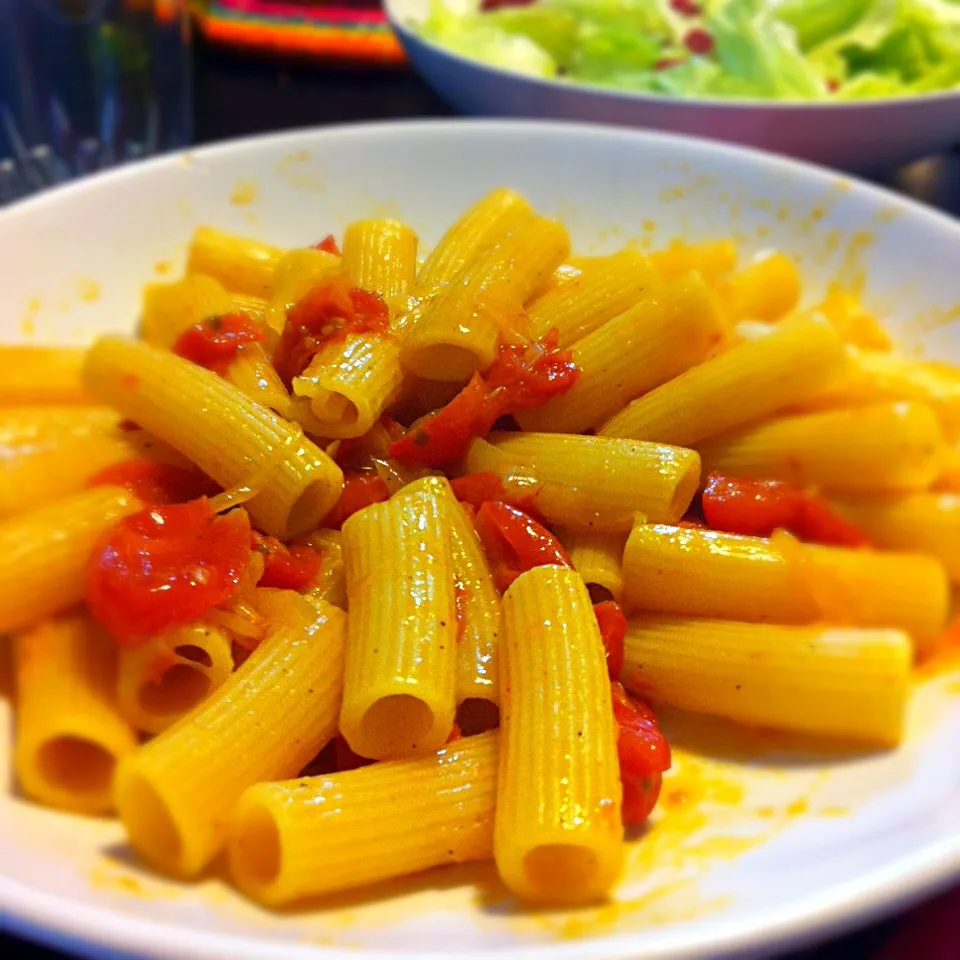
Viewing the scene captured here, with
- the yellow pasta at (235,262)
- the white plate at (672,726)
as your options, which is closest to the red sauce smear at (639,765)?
the white plate at (672,726)

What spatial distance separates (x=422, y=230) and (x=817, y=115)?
1035mm

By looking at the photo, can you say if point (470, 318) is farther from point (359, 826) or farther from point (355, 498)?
point (359, 826)

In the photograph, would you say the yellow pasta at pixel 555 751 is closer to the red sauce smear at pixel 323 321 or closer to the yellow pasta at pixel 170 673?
the yellow pasta at pixel 170 673

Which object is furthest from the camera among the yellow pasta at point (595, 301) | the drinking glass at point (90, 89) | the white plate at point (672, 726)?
the drinking glass at point (90, 89)

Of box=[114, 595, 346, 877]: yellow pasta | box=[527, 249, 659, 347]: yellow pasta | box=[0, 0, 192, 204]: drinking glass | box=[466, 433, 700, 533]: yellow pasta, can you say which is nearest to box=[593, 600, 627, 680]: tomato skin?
box=[466, 433, 700, 533]: yellow pasta

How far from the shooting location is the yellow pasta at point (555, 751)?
105cm

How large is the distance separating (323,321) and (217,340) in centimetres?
17

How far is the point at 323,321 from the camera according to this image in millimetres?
1485

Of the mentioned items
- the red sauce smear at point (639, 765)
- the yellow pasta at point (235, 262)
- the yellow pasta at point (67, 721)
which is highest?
the yellow pasta at point (235, 262)

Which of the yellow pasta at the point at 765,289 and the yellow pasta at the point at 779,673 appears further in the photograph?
the yellow pasta at the point at 765,289

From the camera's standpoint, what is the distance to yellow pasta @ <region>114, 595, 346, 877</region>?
1.06 meters

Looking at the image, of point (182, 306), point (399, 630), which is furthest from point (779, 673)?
point (182, 306)

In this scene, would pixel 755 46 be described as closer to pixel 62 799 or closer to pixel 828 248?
pixel 828 248

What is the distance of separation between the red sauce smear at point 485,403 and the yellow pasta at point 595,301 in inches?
4.0
